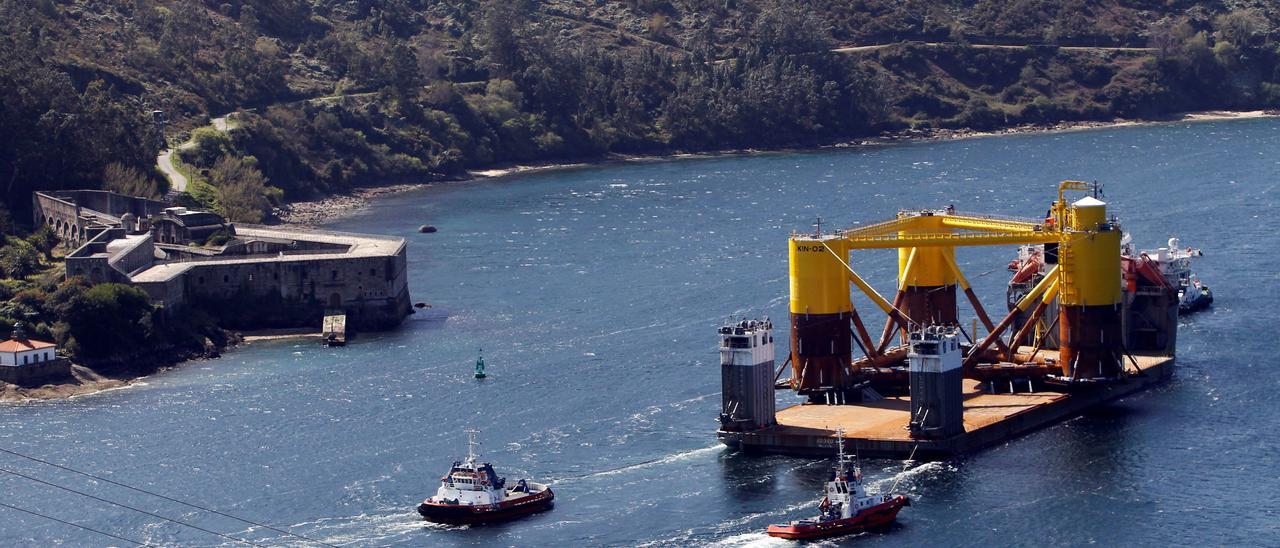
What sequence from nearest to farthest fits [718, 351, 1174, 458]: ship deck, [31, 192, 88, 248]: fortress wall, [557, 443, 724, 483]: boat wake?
1. [557, 443, 724, 483]: boat wake
2. [718, 351, 1174, 458]: ship deck
3. [31, 192, 88, 248]: fortress wall

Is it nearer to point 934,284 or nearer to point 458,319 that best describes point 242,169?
point 458,319

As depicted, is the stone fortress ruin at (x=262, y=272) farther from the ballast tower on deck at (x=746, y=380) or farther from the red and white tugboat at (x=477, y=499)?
the red and white tugboat at (x=477, y=499)

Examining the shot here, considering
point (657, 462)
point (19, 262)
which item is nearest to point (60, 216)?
point (19, 262)

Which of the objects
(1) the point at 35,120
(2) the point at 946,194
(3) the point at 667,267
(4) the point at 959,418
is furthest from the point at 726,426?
(2) the point at 946,194

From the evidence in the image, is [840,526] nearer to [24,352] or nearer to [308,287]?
[24,352]

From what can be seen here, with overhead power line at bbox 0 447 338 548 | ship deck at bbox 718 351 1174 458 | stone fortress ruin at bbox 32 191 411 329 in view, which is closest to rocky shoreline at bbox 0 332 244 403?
stone fortress ruin at bbox 32 191 411 329

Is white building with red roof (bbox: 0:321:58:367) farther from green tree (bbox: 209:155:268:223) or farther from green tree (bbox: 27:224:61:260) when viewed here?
green tree (bbox: 209:155:268:223)

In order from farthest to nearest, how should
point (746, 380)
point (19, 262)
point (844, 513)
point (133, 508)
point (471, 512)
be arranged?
1. point (19, 262)
2. point (746, 380)
3. point (133, 508)
4. point (471, 512)
5. point (844, 513)
